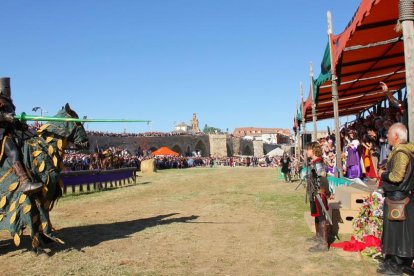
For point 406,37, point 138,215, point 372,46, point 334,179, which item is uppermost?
point 372,46

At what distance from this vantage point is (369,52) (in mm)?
8734

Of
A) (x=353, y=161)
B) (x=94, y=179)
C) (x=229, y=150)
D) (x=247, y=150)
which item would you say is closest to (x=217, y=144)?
(x=229, y=150)

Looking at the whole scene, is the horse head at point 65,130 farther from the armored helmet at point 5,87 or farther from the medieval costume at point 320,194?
the medieval costume at point 320,194

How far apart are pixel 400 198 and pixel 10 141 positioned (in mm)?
5869

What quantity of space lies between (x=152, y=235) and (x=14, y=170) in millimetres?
2796

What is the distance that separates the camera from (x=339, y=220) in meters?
7.21

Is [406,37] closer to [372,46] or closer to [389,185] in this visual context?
[389,185]

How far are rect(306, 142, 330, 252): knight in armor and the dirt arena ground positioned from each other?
10.5 inches

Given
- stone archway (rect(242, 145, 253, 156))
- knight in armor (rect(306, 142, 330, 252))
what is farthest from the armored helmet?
stone archway (rect(242, 145, 253, 156))

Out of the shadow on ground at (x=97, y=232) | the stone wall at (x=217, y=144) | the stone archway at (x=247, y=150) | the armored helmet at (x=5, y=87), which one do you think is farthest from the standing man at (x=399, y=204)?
the stone archway at (x=247, y=150)

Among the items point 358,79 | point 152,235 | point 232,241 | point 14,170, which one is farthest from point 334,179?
point 14,170

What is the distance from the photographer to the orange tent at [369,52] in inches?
239

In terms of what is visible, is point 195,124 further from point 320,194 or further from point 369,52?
point 320,194

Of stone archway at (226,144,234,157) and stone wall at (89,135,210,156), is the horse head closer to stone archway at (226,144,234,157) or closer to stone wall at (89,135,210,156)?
stone wall at (89,135,210,156)
